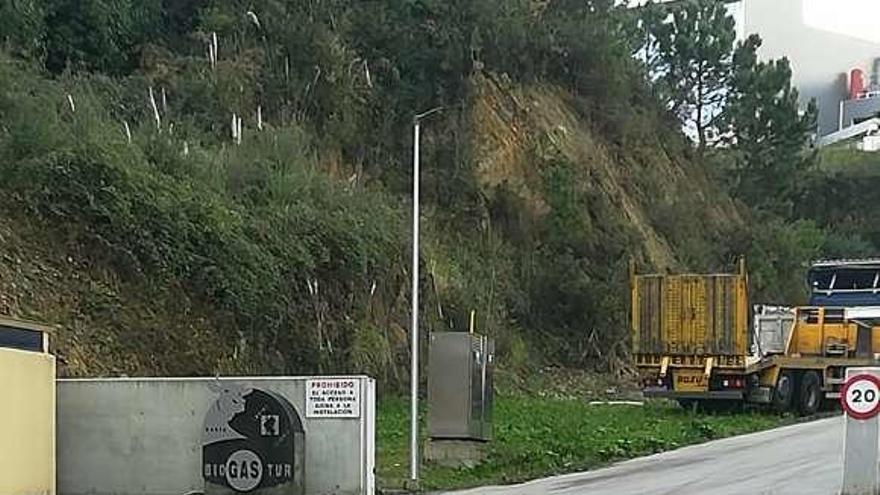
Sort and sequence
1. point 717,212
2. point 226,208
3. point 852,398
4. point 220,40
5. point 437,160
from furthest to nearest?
point 717,212 < point 437,160 < point 220,40 < point 226,208 < point 852,398

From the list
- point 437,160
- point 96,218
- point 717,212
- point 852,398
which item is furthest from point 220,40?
point 852,398

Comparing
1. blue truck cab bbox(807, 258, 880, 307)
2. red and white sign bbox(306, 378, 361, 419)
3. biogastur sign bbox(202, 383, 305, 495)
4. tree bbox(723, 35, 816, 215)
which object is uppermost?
tree bbox(723, 35, 816, 215)

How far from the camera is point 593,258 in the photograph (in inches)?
1858

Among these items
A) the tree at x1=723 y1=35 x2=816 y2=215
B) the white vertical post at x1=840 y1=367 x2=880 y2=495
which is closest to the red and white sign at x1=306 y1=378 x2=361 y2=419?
the white vertical post at x1=840 y1=367 x2=880 y2=495

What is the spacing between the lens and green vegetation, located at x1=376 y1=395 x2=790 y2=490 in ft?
71.2

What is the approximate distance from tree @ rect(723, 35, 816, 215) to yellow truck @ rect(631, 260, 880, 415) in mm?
31475

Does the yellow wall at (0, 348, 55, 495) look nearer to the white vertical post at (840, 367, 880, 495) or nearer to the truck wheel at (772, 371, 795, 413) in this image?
the white vertical post at (840, 367, 880, 495)

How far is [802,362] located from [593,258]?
49.5 feet

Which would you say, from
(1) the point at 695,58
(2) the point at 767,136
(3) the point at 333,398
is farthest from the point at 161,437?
(1) the point at 695,58

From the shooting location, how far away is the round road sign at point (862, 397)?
12.5 m

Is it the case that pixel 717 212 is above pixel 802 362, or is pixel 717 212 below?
above

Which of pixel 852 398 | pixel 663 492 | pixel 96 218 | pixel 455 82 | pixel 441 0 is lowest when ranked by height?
pixel 663 492

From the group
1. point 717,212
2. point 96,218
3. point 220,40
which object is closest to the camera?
point 96,218

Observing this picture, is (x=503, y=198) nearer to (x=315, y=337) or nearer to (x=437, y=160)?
(x=437, y=160)
